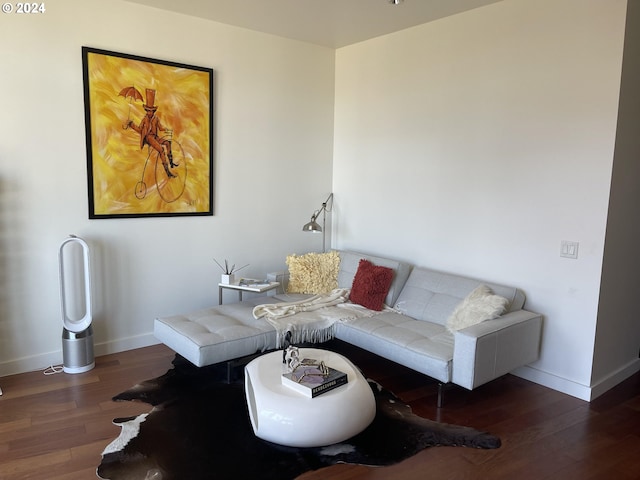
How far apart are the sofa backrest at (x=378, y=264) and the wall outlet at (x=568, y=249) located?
1.28 m

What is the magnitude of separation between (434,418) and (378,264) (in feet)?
5.15

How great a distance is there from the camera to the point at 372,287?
4000mm

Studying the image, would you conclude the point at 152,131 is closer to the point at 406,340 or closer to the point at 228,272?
the point at 228,272

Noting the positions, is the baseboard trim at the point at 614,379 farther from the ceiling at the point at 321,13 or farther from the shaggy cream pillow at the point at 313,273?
the ceiling at the point at 321,13

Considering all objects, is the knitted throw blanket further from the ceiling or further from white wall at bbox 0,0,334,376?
the ceiling

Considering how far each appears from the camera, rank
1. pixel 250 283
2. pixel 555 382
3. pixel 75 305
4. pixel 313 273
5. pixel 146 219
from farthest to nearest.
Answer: pixel 313 273
pixel 250 283
pixel 146 219
pixel 75 305
pixel 555 382

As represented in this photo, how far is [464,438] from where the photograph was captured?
108 inches

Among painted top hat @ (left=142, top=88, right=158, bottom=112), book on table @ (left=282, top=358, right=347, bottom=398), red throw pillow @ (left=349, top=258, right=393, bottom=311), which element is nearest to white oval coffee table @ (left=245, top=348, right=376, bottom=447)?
book on table @ (left=282, top=358, right=347, bottom=398)

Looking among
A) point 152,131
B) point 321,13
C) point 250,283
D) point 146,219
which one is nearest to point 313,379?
point 250,283

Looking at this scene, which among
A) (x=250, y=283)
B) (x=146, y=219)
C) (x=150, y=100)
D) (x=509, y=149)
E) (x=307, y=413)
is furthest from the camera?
(x=250, y=283)

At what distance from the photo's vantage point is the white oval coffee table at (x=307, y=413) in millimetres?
2506

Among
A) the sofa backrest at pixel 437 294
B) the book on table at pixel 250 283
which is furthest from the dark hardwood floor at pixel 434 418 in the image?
the book on table at pixel 250 283

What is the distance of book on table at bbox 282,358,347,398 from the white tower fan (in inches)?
68.4

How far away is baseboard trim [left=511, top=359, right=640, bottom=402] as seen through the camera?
10.8 ft
